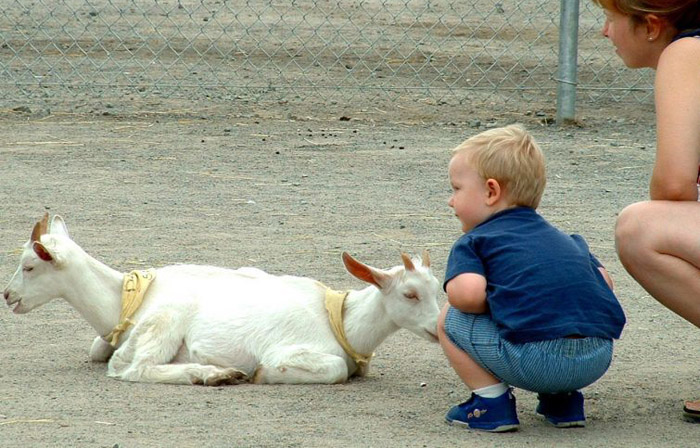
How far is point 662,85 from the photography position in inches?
147

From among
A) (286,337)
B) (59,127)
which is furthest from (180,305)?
(59,127)

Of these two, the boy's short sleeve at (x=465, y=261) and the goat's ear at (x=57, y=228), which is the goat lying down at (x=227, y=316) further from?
the boy's short sleeve at (x=465, y=261)

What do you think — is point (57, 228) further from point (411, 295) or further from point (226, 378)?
point (411, 295)

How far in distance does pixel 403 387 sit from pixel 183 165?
429cm

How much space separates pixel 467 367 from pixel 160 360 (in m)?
1.17

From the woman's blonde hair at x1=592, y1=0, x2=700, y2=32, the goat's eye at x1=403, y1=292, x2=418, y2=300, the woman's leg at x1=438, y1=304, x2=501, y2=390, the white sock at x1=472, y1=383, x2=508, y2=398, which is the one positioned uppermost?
the woman's blonde hair at x1=592, y1=0, x2=700, y2=32

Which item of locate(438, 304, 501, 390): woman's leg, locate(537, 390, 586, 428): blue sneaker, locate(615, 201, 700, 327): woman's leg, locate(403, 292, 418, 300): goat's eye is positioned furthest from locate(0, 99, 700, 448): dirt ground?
locate(615, 201, 700, 327): woman's leg

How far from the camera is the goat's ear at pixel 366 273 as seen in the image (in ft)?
14.0

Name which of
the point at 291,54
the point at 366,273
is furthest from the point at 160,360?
the point at 291,54

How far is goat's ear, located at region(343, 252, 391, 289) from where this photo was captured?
14.0 ft

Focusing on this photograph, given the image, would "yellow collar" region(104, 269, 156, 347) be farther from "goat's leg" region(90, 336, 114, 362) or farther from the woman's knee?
the woman's knee

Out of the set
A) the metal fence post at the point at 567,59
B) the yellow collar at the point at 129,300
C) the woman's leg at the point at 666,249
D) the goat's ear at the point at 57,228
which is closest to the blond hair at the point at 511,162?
the woman's leg at the point at 666,249

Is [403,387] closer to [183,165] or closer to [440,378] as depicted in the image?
[440,378]

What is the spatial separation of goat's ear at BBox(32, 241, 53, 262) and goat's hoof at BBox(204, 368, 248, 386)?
0.73 metres
